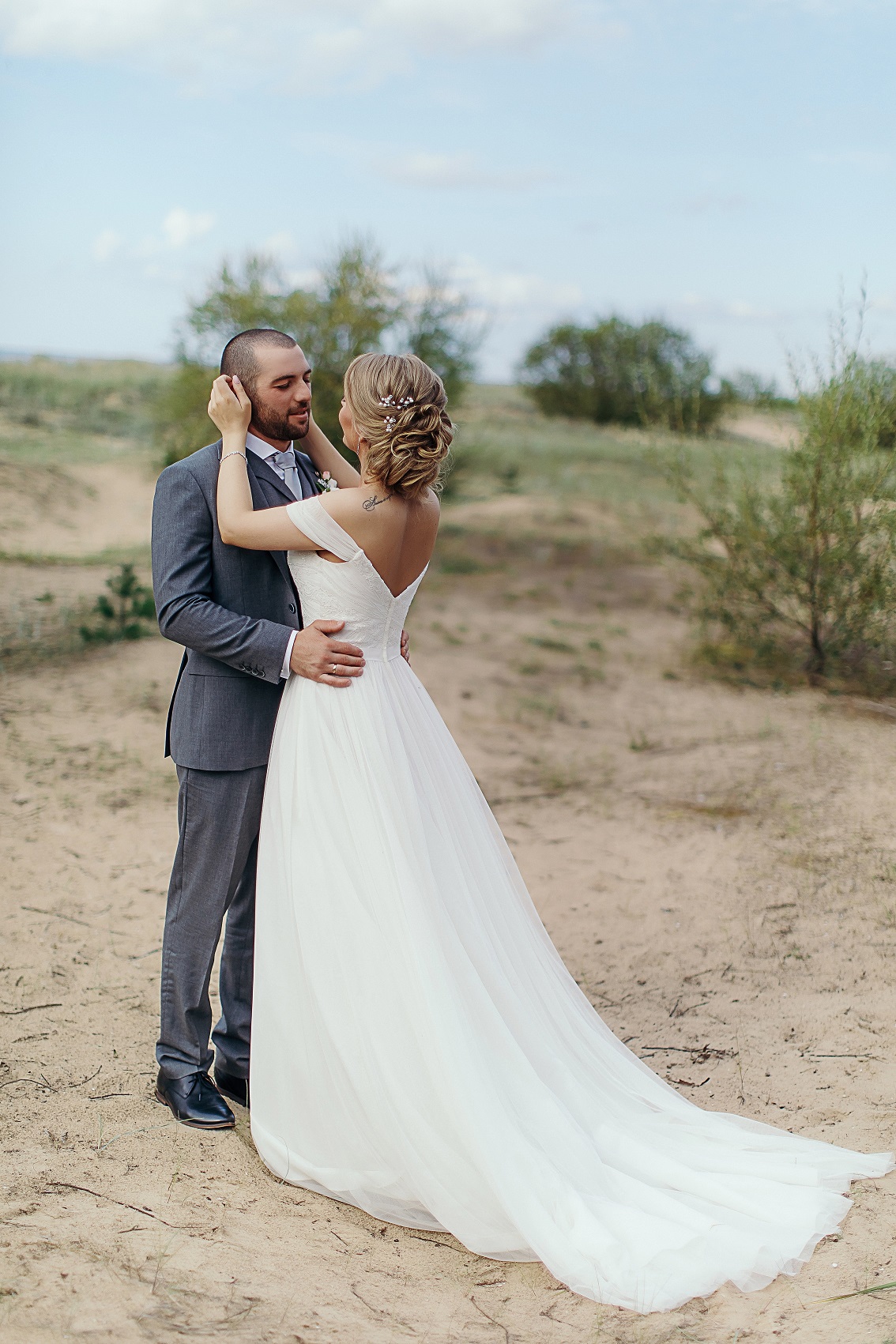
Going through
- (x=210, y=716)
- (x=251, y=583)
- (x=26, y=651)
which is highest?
(x=251, y=583)

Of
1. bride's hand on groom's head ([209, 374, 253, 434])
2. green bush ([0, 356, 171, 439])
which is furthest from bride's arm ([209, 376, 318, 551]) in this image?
green bush ([0, 356, 171, 439])

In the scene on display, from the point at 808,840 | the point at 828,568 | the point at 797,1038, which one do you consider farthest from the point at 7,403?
the point at 797,1038

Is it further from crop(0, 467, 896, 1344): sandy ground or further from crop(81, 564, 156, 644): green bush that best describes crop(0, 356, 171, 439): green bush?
crop(0, 467, 896, 1344): sandy ground

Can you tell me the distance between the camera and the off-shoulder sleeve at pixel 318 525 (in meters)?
2.94

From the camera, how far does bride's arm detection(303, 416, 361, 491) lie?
363 centimetres

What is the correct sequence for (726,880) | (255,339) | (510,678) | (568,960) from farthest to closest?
(510,678) < (726,880) < (568,960) < (255,339)

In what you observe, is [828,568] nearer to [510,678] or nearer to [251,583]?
[510,678]

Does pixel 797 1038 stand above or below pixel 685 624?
below

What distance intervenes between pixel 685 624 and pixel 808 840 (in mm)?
6504

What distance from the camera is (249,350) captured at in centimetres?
312

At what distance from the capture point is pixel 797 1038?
4.17 meters

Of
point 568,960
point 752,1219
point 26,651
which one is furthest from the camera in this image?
point 26,651

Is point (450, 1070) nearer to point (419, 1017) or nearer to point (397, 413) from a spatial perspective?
point (419, 1017)

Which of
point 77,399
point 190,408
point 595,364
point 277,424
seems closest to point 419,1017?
point 277,424
